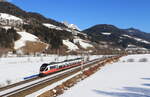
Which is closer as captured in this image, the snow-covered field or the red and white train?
the snow-covered field

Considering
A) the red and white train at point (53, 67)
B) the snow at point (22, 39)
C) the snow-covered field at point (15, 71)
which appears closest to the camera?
the snow-covered field at point (15, 71)

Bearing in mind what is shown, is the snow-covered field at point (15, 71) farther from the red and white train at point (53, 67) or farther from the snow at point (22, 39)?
the snow at point (22, 39)

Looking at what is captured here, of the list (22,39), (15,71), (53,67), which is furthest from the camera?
(22,39)

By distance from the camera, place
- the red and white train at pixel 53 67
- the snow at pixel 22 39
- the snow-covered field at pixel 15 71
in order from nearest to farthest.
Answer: the snow-covered field at pixel 15 71 → the red and white train at pixel 53 67 → the snow at pixel 22 39

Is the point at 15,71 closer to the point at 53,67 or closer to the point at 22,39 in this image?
the point at 53,67

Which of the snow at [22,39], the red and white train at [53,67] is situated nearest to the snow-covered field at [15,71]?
the red and white train at [53,67]

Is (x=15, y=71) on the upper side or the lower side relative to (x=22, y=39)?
lower

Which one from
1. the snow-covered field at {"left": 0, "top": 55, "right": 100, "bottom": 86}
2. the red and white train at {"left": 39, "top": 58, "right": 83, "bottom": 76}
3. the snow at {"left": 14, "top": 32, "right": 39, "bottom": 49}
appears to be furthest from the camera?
the snow at {"left": 14, "top": 32, "right": 39, "bottom": 49}

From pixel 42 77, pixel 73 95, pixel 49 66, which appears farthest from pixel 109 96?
pixel 49 66

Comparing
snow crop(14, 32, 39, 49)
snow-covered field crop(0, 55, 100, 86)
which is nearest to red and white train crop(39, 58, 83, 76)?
snow-covered field crop(0, 55, 100, 86)

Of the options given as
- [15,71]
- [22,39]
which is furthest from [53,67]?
[22,39]

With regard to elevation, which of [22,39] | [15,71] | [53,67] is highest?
[22,39]

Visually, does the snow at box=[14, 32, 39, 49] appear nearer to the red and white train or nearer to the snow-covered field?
the snow-covered field

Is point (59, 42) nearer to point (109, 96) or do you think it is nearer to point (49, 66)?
point (49, 66)
